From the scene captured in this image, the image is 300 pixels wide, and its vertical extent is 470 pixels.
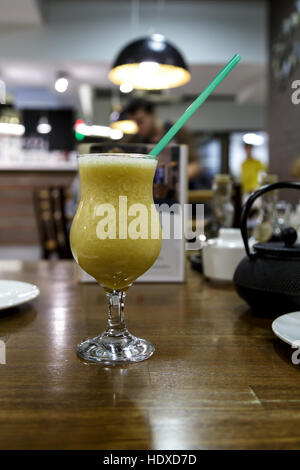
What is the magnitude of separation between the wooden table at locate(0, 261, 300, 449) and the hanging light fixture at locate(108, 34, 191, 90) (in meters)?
2.26

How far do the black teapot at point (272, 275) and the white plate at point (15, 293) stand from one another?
0.39 meters

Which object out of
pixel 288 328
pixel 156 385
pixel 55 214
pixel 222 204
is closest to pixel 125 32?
pixel 55 214

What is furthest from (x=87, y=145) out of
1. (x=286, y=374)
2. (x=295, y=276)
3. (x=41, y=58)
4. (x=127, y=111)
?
(x=41, y=58)

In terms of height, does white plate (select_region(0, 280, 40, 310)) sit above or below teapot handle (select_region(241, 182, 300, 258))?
below

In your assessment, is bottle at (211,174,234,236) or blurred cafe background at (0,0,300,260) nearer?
bottle at (211,174,234,236)

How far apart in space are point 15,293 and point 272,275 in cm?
48

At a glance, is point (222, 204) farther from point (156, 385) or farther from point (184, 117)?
point (156, 385)

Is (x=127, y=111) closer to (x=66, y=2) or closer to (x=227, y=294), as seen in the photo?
(x=66, y=2)

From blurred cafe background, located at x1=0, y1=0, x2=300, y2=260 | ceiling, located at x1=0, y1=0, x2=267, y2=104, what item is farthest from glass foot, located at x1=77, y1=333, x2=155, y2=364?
ceiling, located at x1=0, y1=0, x2=267, y2=104

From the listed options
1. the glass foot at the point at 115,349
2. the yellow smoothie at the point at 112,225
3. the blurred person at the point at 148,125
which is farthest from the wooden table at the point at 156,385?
the blurred person at the point at 148,125

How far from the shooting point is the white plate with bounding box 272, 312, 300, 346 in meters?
0.58

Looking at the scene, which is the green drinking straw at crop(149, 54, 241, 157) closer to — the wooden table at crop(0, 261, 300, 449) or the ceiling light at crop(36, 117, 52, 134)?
the wooden table at crop(0, 261, 300, 449)

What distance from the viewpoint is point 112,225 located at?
2.06 ft

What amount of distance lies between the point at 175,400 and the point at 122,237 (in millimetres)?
238
